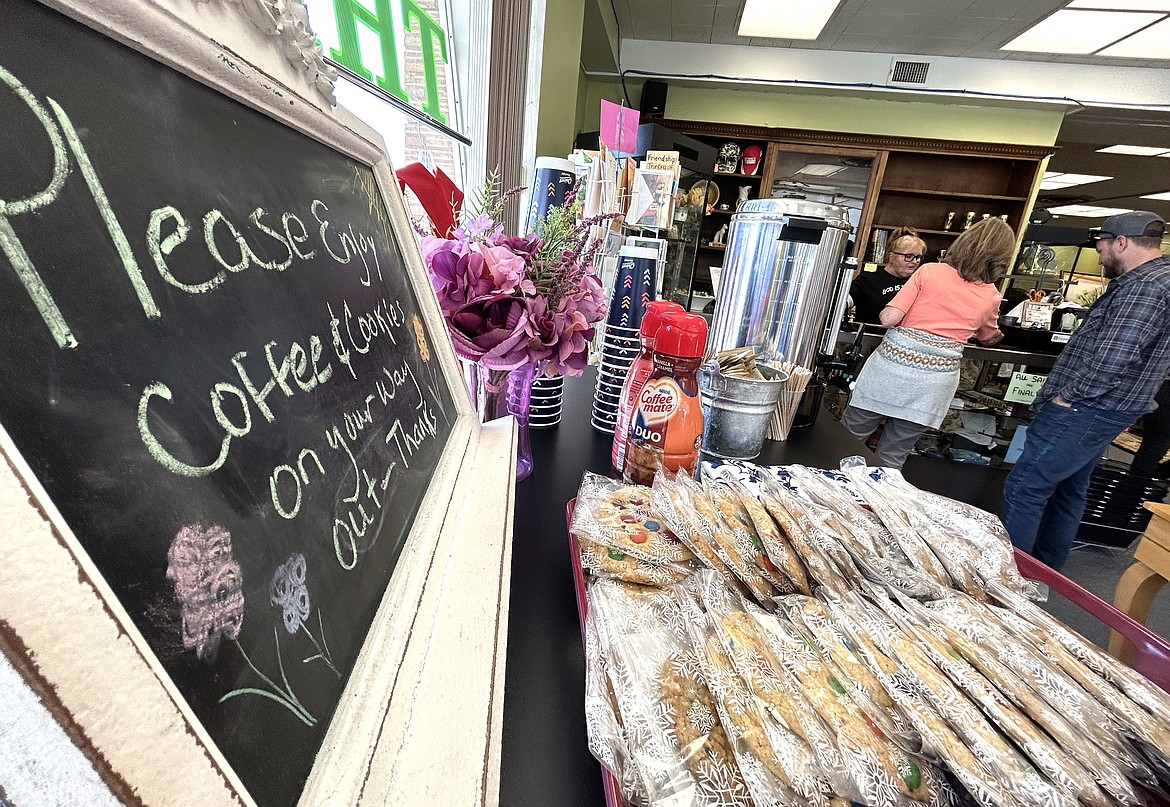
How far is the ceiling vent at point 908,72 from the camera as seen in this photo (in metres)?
5.22

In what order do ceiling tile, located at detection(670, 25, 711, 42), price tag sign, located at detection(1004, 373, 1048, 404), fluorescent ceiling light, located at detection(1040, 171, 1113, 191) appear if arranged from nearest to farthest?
price tag sign, located at detection(1004, 373, 1048, 404)
ceiling tile, located at detection(670, 25, 711, 42)
fluorescent ceiling light, located at detection(1040, 171, 1113, 191)

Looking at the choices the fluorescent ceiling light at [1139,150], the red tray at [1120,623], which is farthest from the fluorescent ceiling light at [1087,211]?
the red tray at [1120,623]

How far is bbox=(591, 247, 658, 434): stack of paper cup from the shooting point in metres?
1.05

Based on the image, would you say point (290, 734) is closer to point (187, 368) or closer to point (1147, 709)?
point (187, 368)

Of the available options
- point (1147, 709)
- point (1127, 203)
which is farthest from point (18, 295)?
point (1127, 203)

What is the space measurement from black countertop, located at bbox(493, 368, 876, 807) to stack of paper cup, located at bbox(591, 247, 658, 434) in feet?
0.50

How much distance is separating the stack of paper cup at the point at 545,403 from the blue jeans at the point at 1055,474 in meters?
2.34

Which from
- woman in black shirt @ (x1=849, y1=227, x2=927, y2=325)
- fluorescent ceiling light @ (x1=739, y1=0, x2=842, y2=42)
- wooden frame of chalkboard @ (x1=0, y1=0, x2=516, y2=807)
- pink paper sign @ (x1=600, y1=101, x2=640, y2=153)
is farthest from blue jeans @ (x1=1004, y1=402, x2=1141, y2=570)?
fluorescent ceiling light @ (x1=739, y1=0, x2=842, y2=42)

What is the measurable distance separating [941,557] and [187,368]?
27.1 inches

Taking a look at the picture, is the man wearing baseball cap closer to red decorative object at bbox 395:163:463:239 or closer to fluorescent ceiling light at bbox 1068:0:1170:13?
red decorative object at bbox 395:163:463:239

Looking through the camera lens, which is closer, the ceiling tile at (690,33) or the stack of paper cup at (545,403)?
→ the stack of paper cup at (545,403)

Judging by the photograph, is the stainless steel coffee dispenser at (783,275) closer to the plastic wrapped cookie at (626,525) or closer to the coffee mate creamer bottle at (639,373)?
the coffee mate creamer bottle at (639,373)

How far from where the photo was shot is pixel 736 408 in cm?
89

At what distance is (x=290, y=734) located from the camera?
0.22 m
